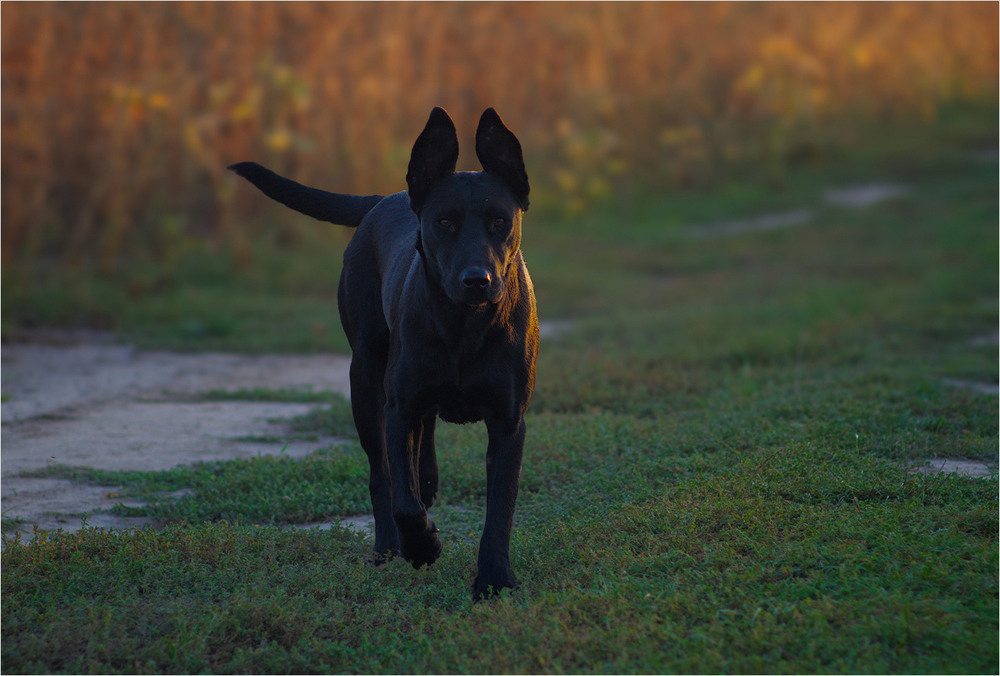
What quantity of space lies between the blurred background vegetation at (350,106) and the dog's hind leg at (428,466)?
4.75m

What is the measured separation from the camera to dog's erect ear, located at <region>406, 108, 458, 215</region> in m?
3.75

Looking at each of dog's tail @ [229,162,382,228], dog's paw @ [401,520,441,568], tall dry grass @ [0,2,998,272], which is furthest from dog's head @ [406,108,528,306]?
tall dry grass @ [0,2,998,272]

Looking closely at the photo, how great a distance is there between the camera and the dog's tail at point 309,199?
4.82 meters

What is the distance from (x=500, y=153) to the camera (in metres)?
3.78

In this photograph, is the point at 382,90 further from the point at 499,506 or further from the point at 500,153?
the point at 499,506

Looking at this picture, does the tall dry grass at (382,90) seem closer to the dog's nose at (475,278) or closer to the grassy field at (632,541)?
the grassy field at (632,541)

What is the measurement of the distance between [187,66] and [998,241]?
948 centimetres

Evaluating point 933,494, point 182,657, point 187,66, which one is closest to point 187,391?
point 182,657

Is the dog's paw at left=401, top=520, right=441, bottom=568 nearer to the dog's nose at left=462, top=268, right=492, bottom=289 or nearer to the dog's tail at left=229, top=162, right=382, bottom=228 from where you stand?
the dog's nose at left=462, top=268, right=492, bottom=289

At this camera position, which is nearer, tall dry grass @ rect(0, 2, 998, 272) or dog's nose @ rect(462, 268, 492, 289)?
dog's nose @ rect(462, 268, 492, 289)

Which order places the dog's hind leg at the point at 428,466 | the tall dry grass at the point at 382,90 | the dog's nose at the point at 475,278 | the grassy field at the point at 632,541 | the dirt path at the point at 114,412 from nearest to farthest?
the grassy field at the point at 632,541 < the dog's nose at the point at 475,278 < the dog's hind leg at the point at 428,466 < the dirt path at the point at 114,412 < the tall dry grass at the point at 382,90

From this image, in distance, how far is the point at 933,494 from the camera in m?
4.23

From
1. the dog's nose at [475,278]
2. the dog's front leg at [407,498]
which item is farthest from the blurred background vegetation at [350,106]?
the dog's nose at [475,278]

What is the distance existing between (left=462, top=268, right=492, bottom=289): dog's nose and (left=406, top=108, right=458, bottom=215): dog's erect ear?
16.8 inches
